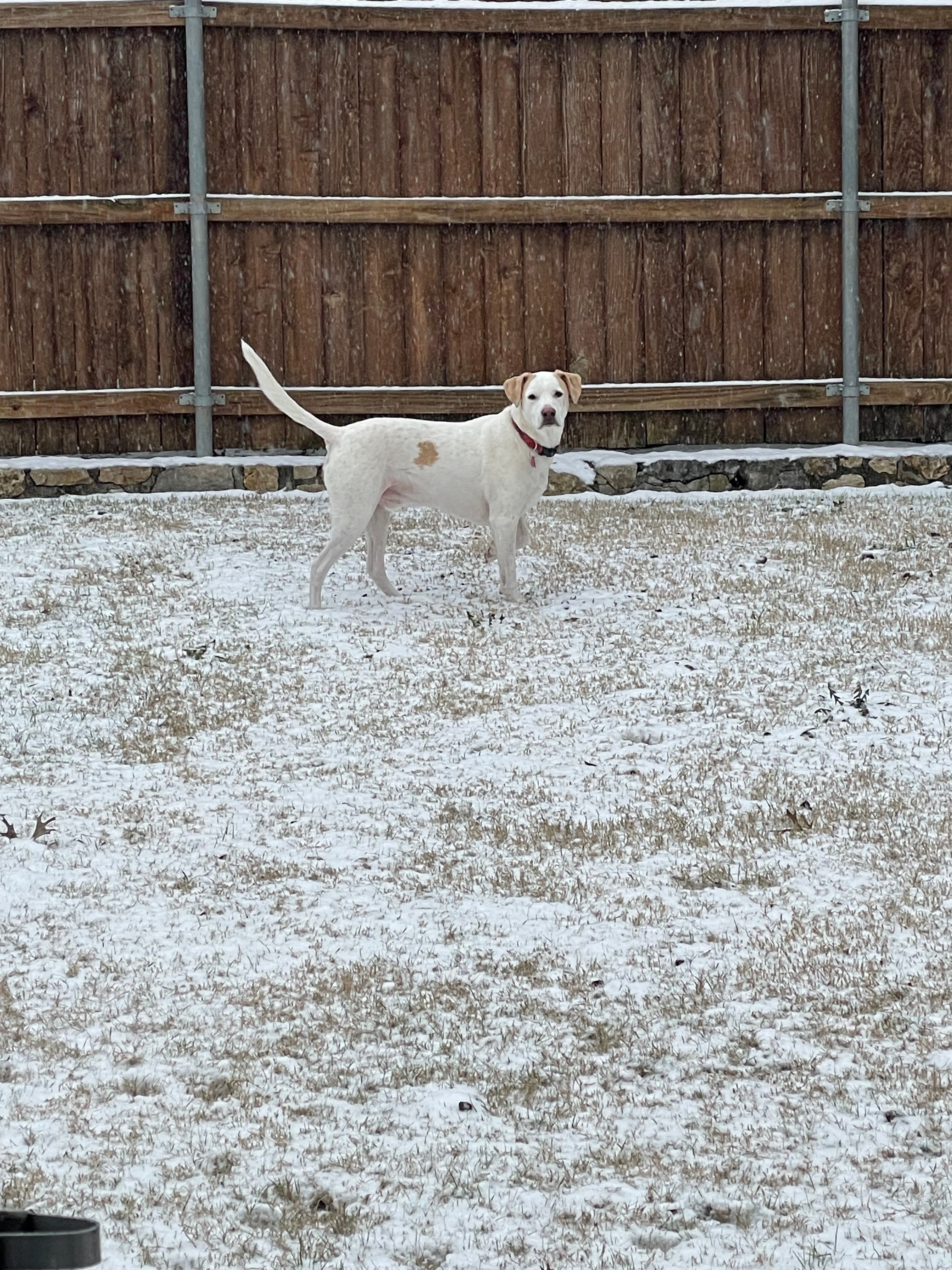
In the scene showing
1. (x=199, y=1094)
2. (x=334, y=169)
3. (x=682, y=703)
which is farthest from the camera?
(x=334, y=169)

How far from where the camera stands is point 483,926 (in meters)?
4.20

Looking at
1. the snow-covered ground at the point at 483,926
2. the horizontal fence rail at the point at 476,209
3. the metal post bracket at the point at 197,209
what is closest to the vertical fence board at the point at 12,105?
the horizontal fence rail at the point at 476,209

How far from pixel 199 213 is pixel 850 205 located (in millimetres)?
4294

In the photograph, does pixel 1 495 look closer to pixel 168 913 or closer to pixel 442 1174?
pixel 168 913

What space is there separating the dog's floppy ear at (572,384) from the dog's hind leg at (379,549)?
1.04 m

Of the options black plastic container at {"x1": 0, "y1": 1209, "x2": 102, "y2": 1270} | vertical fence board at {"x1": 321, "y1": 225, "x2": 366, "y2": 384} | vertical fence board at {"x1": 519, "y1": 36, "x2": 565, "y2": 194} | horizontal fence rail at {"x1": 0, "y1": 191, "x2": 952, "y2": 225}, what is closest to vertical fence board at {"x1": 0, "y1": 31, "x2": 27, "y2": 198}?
horizontal fence rail at {"x1": 0, "y1": 191, "x2": 952, "y2": 225}

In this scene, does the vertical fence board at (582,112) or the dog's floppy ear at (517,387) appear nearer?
the dog's floppy ear at (517,387)

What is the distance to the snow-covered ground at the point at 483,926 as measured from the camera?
9.64 ft

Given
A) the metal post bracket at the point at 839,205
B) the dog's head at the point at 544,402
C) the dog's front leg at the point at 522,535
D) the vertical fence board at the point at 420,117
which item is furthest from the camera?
the metal post bracket at the point at 839,205

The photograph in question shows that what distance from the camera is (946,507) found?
1030 centimetres

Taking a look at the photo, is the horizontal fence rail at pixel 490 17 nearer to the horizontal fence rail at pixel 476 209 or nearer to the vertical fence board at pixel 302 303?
the horizontal fence rail at pixel 476 209

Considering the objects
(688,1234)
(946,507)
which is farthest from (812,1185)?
(946,507)

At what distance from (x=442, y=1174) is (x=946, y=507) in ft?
26.4

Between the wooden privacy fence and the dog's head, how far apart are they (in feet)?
11.3
